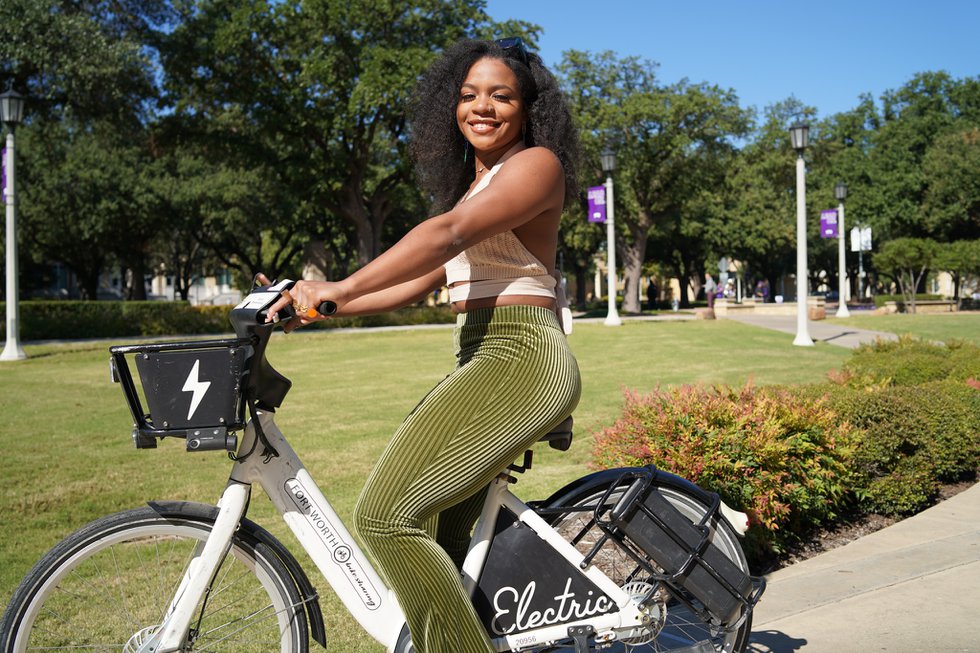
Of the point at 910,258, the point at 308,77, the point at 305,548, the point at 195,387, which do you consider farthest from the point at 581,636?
the point at 910,258

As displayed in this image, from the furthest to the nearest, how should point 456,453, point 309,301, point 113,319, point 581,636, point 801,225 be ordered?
point 113,319 → point 801,225 → point 581,636 → point 456,453 → point 309,301

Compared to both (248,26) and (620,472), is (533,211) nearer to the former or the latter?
(620,472)

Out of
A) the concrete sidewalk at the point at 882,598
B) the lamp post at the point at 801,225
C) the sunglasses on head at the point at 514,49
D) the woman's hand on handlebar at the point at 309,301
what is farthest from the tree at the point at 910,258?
the woman's hand on handlebar at the point at 309,301

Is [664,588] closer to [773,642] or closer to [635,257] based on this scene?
[773,642]

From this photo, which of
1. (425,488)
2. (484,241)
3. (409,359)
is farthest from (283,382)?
(409,359)

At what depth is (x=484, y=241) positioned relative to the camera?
2.46 metres

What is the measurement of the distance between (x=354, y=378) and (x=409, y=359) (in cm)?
329

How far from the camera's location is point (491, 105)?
2.59 meters

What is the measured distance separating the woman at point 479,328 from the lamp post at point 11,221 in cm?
1788

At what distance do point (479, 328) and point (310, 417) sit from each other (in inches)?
306

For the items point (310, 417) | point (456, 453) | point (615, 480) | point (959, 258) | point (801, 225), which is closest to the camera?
point (456, 453)

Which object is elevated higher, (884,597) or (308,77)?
(308,77)

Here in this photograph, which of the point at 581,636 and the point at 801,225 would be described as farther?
the point at 801,225

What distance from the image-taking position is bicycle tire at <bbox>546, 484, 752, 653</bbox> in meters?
2.69
